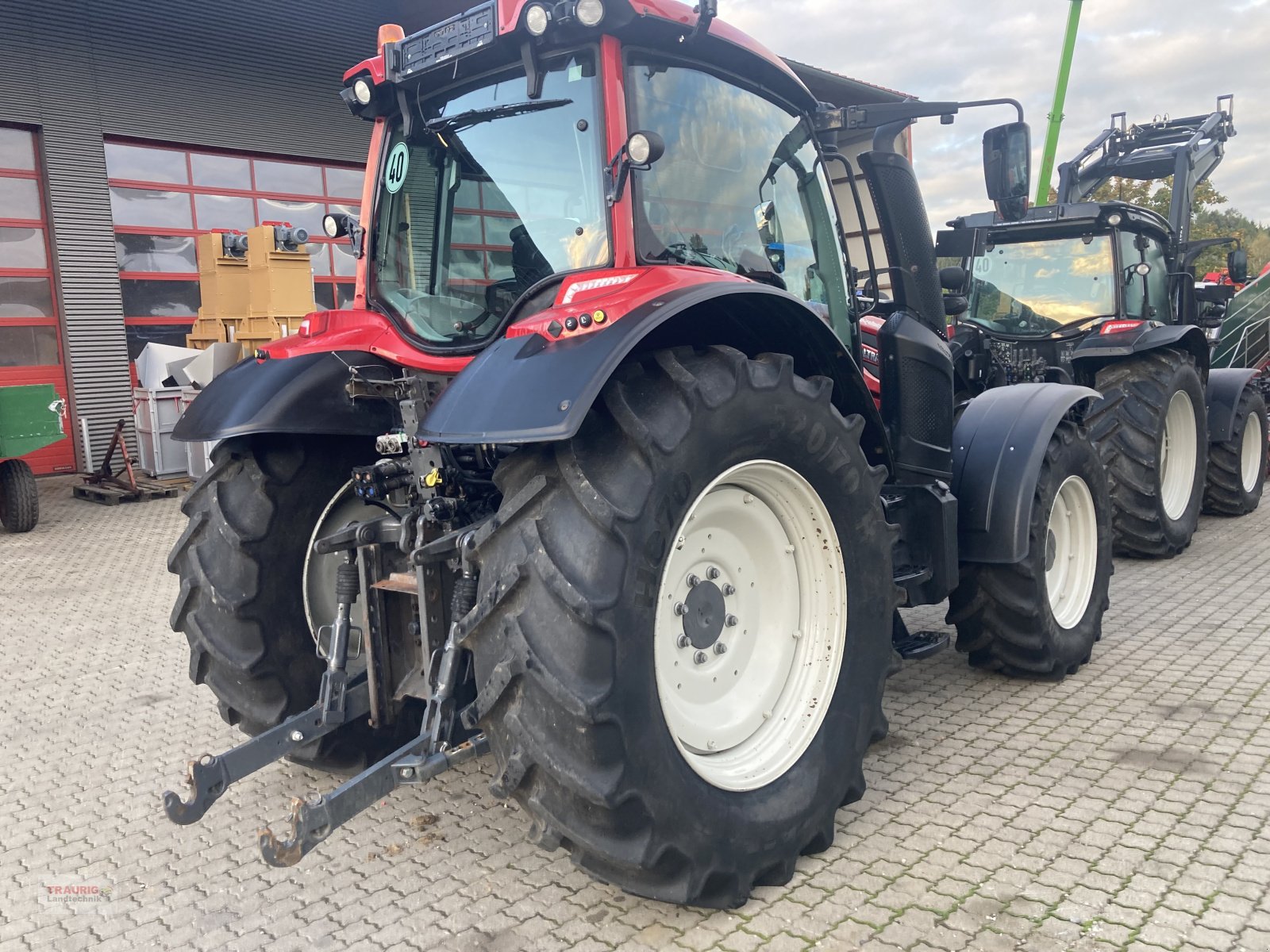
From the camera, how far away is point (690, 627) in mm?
2832

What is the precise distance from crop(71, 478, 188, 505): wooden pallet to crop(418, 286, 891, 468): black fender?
910 cm

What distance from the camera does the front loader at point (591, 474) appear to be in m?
2.39

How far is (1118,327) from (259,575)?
19.7ft

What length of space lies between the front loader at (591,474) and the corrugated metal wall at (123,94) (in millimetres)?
9830

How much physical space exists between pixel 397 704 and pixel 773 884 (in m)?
1.26

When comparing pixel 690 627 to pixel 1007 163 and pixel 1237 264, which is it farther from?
pixel 1237 264

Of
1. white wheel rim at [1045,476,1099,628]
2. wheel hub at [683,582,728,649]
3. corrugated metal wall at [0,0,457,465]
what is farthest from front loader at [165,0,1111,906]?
corrugated metal wall at [0,0,457,465]

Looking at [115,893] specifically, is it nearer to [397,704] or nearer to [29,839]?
[29,839]

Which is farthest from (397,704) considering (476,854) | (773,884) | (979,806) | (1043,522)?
(1043,522)

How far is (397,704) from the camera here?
3160 millimetres

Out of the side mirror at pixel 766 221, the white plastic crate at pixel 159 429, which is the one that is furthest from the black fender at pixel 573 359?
the white plastic crate at pixel 159 429

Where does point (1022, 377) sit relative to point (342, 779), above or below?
above

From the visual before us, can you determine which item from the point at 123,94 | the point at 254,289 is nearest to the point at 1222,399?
the point at 254,289

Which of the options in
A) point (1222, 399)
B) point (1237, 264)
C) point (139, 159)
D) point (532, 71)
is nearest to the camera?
point (532, 71)
